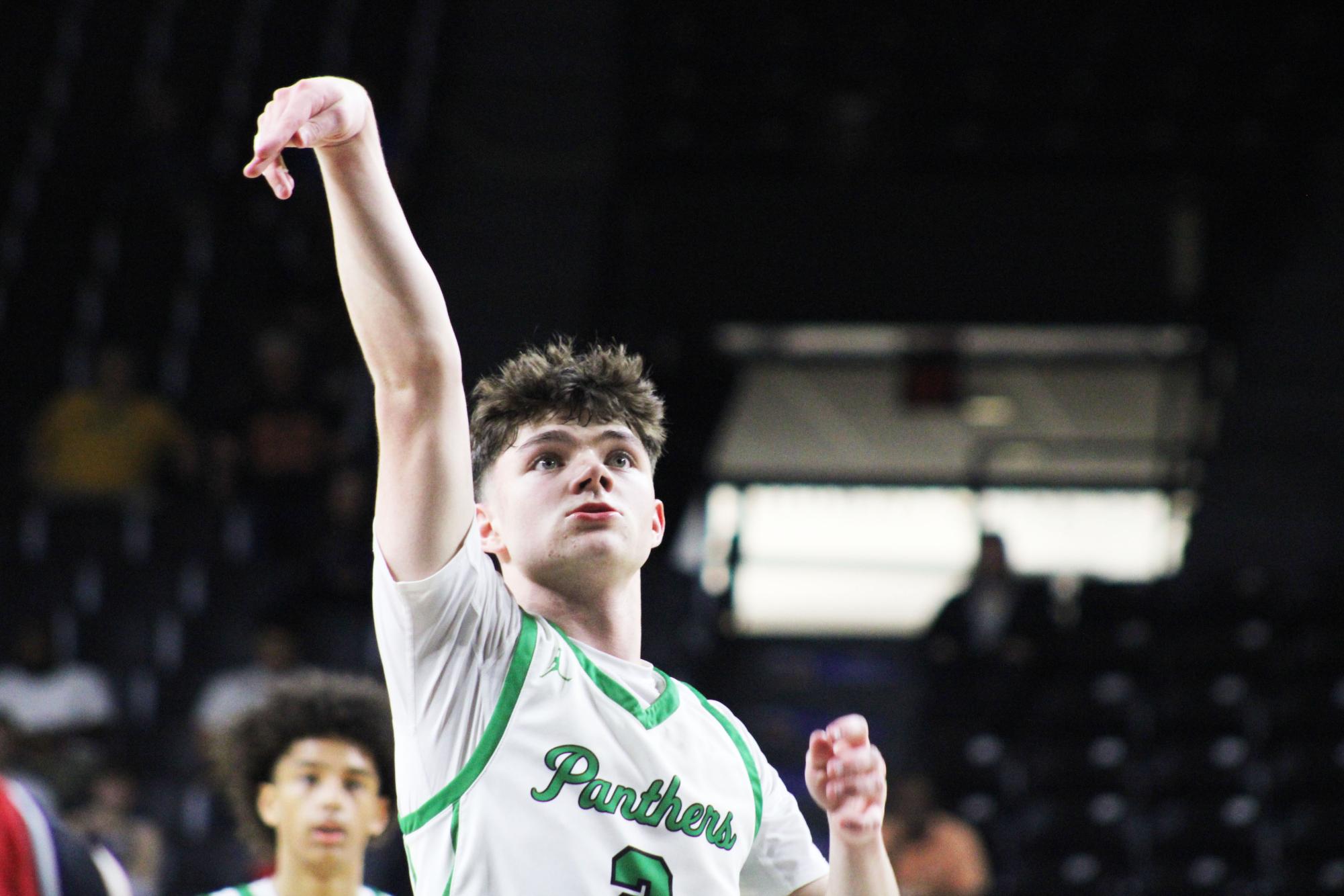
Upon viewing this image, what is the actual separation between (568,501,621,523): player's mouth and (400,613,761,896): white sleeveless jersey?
156mm

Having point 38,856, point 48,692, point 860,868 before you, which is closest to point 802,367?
point 48,692

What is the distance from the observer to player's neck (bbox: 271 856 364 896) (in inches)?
153

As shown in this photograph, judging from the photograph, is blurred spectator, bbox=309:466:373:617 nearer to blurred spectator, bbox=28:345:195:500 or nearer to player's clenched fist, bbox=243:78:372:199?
blurred spectator, bbox=28:345:195:500

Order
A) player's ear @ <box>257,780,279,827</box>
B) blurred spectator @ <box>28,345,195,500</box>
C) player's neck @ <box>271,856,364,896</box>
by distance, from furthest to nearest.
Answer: blurred spectator @ <box>28,345,195,500</box>, player's ear @ <box>257,780,279,827</box>, player's neck @ <box>271,856,364,896</box>

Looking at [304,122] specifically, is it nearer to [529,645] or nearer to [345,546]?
[529,645]

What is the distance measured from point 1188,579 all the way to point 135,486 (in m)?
6.11

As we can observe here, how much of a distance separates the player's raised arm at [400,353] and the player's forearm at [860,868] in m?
0.71

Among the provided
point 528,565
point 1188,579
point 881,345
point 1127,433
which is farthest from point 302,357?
point 528,565

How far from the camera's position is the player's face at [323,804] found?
155 inches

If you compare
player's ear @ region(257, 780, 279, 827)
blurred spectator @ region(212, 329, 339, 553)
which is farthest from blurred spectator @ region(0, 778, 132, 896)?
blurred spectator @ region(212, 329, 339, 553)

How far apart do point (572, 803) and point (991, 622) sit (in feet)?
25.4

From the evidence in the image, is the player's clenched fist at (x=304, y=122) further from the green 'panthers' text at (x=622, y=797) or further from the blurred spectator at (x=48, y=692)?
the blurred spectator at (x=48, y=692)

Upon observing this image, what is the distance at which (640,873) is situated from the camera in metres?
2.27

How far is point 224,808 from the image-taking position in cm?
774
